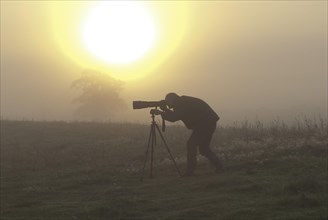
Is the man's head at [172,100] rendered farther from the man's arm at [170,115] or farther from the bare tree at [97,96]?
the bare tree at [97,96]

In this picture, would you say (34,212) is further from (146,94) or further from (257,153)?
(146,94)

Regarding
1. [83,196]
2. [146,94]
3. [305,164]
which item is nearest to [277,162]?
[305,164]

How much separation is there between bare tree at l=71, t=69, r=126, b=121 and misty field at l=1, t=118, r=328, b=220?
65335mm

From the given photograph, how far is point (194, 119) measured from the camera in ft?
52.1

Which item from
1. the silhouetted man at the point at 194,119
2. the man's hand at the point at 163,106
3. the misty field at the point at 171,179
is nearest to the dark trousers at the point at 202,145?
the silhouetted man at the point at 194,119

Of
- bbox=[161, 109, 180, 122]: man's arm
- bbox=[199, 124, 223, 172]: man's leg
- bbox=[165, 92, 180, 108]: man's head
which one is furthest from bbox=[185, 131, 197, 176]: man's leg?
bbox=[165, 92, 180, 108]: man's head

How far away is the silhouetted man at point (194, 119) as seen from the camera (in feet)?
51.4

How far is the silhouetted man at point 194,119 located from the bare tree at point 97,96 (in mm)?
77278

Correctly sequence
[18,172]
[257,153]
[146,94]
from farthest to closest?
[146,94] < [18,172] < [257,153]

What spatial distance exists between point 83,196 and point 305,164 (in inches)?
266

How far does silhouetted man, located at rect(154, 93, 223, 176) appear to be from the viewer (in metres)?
15.7

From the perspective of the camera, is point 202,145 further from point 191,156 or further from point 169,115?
point 169,115

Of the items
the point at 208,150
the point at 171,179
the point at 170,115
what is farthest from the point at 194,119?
the point at 171,179

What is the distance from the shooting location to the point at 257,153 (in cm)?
1792
